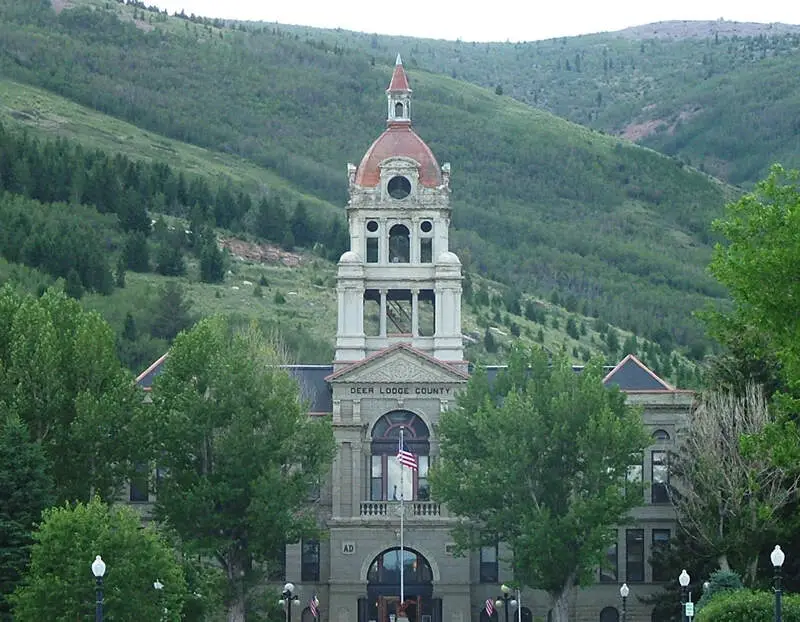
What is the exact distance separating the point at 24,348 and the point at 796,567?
1245 inches

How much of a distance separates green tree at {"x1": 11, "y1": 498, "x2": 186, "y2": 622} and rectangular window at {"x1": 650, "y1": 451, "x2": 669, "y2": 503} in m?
32.0

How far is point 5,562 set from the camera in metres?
82.5

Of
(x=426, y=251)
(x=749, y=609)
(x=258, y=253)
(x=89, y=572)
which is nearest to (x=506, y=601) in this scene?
(x=426, y=251)

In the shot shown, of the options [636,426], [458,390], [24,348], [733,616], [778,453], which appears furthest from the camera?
[458,390]

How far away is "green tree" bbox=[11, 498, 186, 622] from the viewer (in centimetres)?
7800

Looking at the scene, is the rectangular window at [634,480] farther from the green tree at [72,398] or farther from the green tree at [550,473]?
the green tree at [72,398]

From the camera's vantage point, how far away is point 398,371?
10588 cm

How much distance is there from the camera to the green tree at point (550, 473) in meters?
94.5

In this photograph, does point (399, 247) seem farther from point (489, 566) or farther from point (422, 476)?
point (489, 566)

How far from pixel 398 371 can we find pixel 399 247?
26.0 feet

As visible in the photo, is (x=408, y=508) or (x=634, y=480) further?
(x=408, y=508)

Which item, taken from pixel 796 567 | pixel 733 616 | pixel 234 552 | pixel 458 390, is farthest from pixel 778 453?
pixel 458 390

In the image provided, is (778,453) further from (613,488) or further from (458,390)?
(458,390)

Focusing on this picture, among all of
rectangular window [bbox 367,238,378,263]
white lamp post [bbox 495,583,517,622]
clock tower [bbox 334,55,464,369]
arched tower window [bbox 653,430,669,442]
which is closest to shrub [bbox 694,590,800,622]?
white lamp post [bbox 495,583,517,622]
